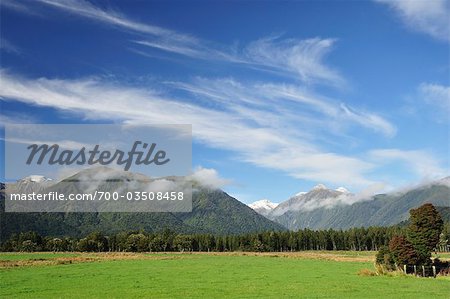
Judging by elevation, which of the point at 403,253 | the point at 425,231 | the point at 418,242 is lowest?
the point at 403,253

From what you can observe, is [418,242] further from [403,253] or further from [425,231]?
[403,253]

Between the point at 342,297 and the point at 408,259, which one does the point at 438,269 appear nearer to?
the point at 408,259

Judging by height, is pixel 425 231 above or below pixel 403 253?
above

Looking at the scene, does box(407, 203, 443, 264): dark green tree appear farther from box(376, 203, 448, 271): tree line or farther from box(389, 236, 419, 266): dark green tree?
box(389, 236, 419, 266): dark green tree

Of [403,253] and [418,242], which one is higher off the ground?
[418,242]

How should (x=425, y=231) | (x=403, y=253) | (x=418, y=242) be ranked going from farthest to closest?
(x=418, y=242)
(x=425, y=231)
(x=403, y=253)

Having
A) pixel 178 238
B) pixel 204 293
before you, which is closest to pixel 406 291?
pixel 204 293

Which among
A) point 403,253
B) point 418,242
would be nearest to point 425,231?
point 418,242

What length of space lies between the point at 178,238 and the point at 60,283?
149303mm

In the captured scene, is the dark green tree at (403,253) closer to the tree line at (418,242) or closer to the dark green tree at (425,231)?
the tree line at (418,242)

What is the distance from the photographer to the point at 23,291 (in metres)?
40.0

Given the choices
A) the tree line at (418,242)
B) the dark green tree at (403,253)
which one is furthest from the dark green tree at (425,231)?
the dark green tree at (403,253)

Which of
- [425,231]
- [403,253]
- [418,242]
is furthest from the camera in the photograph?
[418,242]

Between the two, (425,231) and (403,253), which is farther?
(425,231)
